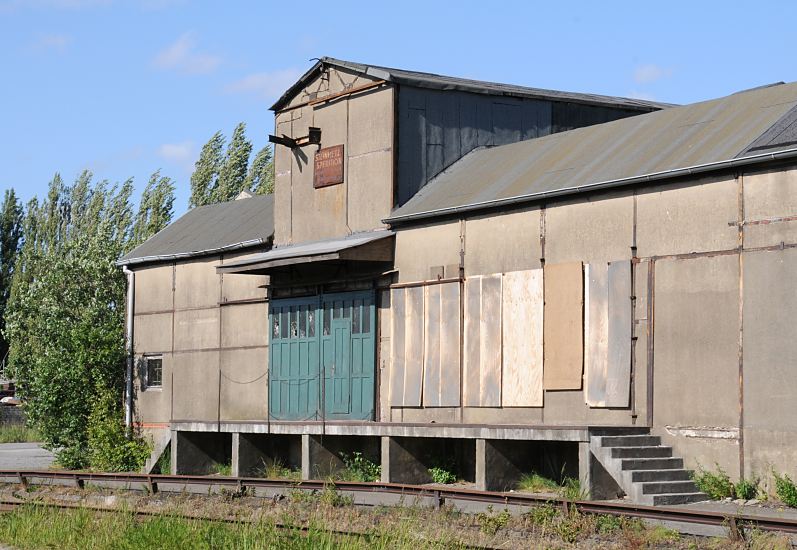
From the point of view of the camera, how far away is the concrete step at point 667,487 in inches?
645

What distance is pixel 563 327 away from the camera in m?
19.0

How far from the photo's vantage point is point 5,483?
24453mm

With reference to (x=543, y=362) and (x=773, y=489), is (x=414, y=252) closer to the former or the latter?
(x=543, y=362)

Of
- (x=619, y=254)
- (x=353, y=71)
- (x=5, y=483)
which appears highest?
(x=353, y=71)

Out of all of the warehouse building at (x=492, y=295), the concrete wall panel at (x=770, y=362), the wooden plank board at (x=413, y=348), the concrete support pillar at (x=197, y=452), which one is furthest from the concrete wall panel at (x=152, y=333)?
the concrete wall panel at (x=770, y=362)

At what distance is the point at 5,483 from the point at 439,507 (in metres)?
11.4

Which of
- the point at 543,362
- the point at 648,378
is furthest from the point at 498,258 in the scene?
the point at 648,378

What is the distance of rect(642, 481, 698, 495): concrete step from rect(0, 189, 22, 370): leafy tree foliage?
170ft

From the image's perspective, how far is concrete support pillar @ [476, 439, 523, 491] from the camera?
18.4 metres

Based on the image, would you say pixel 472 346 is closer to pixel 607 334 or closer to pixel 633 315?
pixel 607 334

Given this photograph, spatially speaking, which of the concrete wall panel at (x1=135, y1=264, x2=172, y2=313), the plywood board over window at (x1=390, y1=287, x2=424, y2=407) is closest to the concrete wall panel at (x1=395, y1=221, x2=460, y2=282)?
the plywood board over window at (x1=390, y1=287, x2=424, y2=407)

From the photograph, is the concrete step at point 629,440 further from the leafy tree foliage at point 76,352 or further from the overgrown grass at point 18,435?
the overgrown grass at point 18,435

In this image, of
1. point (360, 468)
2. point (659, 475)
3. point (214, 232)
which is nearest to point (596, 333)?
point (659, 475)

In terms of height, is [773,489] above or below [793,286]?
below
